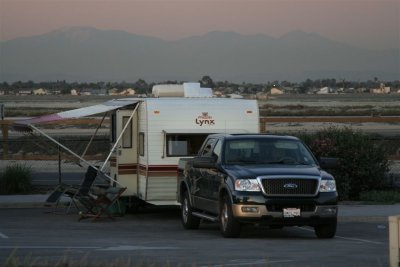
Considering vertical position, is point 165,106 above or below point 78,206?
above

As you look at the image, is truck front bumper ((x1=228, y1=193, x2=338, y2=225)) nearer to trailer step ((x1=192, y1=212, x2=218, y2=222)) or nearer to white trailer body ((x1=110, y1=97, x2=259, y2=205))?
trailer step ((x1=192, y1=212, x2=218, y2=222))

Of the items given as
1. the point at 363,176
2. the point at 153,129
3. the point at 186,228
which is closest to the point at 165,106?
the point at 153,129

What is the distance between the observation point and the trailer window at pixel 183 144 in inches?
904

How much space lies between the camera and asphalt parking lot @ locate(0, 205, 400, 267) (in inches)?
594

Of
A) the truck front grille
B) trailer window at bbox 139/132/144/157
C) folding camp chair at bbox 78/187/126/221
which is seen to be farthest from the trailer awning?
the truck front grille

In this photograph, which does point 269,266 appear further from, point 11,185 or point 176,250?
point 11,185

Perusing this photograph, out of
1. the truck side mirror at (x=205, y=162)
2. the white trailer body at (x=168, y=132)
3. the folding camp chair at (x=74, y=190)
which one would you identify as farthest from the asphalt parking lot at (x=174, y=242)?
the truck side mirror at (x=205, y=162)

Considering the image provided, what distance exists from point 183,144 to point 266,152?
3.91 meters

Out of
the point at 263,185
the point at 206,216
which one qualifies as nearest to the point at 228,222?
the point at 263,185

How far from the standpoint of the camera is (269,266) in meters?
14.3

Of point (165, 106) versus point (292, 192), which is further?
point (165, 106)

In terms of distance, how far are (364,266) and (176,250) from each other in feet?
11.4

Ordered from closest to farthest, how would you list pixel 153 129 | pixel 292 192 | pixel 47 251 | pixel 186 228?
pixel 47 251 → pixel 292 192 → pixel 186 228 → pixel 153 129

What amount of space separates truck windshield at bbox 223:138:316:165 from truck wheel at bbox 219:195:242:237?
3.15 feet
